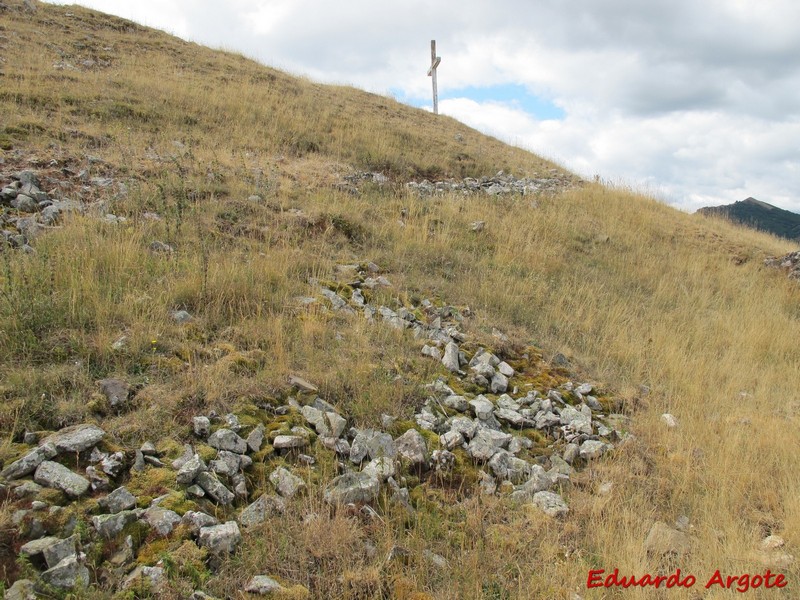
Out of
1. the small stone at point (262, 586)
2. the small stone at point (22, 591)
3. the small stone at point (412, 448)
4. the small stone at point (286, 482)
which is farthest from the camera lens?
the small stone at point (412, 448)

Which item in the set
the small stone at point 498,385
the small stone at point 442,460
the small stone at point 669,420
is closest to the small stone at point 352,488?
the small stone at point 442,460

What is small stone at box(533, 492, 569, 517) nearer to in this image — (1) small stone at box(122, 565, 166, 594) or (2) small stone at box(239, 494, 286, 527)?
(2) small stone at box(239, 494, 286, 527)

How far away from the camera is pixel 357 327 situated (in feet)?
15.3

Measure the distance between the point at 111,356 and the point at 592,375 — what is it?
437 cm

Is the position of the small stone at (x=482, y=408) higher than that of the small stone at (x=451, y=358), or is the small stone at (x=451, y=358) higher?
the small stone at (x=451, y=358)

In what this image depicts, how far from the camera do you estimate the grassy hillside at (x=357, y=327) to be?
2738 millimetres

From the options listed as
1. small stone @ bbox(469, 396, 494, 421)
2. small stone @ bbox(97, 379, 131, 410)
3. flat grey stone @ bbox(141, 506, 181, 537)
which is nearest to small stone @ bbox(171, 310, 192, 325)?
small stone @ bbox(97, 379, 131, 410)

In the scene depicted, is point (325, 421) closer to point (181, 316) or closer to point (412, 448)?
point (412, 448)

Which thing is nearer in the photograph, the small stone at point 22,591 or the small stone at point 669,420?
the small stone at point 22,591

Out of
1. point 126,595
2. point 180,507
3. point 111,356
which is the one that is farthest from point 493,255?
point 126,595

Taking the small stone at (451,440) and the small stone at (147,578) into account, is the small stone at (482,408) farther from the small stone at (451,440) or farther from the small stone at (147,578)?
the small stone at (147,578)

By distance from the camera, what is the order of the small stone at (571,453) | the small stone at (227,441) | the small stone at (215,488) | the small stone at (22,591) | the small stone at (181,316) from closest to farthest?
the small stone at (22,591) → the small stone at (215,488) → the small stone at (227,441) → the small stone at (571,453) → the small stone at (181,316)

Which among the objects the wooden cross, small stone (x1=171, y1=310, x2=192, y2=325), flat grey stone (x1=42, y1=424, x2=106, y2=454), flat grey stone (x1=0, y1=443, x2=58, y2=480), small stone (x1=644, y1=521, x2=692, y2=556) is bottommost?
small stone (x1=644, y1=521, x2=692, y2=556)

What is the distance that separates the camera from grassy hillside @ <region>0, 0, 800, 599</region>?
274cm
